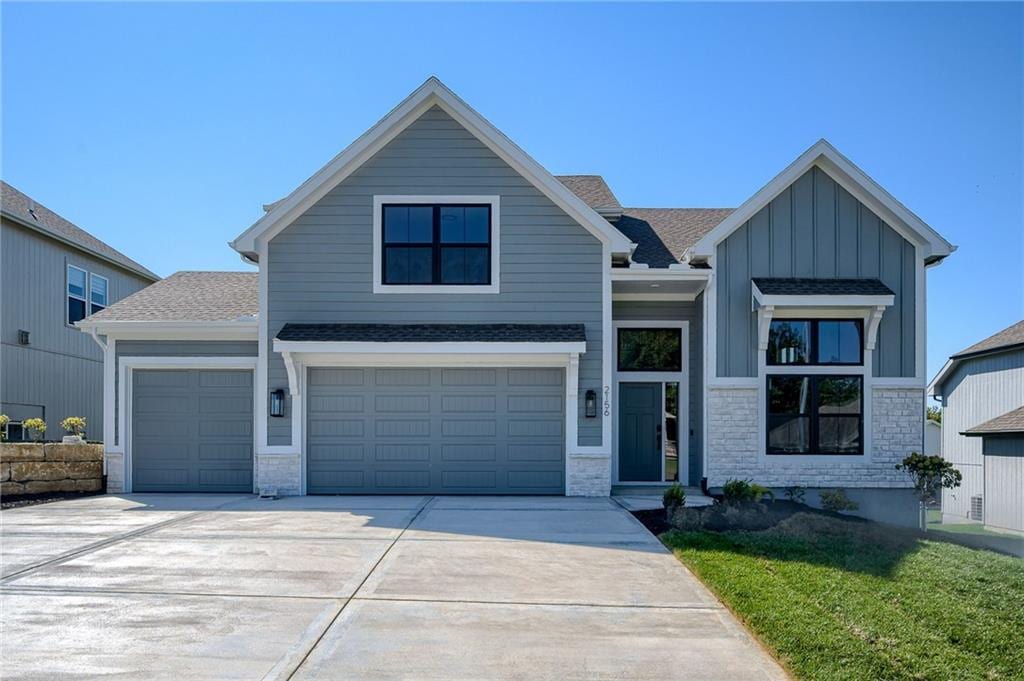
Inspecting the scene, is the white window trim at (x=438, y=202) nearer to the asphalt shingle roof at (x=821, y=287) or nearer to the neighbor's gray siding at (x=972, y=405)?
the asphalt shingle roof at (x=821, y=287)

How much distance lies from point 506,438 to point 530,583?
616cm

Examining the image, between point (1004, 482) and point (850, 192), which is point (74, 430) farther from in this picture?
→ point (1004, 482)

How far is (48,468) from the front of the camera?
1305 centimetres

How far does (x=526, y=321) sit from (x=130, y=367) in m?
7.02

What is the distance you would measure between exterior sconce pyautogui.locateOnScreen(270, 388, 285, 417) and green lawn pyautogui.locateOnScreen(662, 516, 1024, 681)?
6897 mm

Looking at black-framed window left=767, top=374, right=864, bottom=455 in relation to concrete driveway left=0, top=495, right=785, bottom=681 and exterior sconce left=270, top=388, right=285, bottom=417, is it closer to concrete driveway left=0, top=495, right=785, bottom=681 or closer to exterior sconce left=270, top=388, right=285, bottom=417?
concrete driveway left=0, top=495, right=785, bottom=681

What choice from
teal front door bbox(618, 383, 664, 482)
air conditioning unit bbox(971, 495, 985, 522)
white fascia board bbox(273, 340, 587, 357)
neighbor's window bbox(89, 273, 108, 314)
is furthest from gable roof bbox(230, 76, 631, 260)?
air conditioning unit bbox(971, 495, 985, 522)

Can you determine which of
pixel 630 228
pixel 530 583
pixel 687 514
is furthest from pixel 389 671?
pixel 630 228

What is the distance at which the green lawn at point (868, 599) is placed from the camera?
4965 mm

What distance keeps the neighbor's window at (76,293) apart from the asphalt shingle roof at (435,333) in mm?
10790

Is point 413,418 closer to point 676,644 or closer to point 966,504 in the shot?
point 676,644

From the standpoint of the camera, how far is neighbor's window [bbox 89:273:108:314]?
21.1 m

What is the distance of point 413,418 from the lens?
13016 millimetres

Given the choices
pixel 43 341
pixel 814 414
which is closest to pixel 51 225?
pixel 43 341
